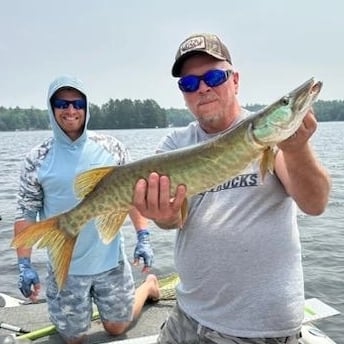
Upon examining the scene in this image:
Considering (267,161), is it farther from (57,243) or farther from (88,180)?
(57,243)

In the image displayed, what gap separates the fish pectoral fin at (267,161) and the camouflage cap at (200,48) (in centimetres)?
68

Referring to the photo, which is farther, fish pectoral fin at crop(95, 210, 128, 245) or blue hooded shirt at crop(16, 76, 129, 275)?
blue hooded shirt at crop(16, 76, 129, 275)

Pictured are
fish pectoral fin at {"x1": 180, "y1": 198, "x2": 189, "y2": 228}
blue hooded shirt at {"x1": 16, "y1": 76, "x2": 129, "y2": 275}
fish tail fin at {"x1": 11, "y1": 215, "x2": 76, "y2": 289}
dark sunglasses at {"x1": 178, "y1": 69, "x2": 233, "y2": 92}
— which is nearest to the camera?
fish pectoral fin at {"x1": 180, "y1": 198, "x2": 189, "y2": 228}

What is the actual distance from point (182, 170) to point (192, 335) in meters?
0.79

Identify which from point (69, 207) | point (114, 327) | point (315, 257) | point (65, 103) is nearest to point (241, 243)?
point (69, 207)

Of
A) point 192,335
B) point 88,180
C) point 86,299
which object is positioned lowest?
point 86,299

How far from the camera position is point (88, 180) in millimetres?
2510

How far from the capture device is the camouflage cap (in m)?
2.49

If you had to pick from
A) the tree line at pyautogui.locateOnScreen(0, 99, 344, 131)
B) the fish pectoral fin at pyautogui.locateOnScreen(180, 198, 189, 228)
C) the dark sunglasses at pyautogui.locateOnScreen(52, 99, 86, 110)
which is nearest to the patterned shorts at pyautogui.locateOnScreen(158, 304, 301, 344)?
the fish pectoral fin at pyautogui.locateOnScreen(180, 198, 189, 228)

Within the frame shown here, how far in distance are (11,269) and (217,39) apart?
20.9 feet

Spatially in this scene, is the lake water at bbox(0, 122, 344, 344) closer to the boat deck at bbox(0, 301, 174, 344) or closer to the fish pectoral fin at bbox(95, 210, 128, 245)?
the boat deck at bbox(0, 301, 174, 344)

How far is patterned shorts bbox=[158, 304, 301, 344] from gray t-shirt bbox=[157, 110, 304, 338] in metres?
0.03

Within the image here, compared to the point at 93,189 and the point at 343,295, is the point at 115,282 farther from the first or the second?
the point at 343,295

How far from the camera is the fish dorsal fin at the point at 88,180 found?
2484mm
